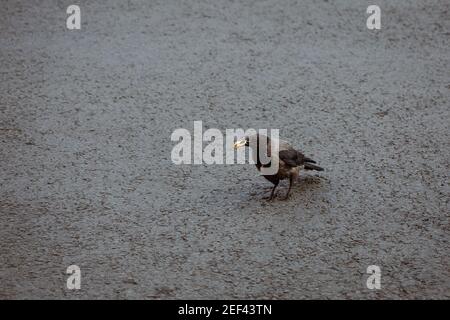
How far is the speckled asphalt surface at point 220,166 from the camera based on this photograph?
3.05 metres

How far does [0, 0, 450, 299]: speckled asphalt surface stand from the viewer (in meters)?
3.05

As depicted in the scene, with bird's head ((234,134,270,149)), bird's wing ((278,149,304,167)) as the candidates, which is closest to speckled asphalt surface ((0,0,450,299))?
bird's wing ((278,149,304,167))

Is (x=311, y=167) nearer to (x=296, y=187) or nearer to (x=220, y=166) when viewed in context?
(x=296, y=187)

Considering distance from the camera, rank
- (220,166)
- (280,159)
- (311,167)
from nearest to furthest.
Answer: (280,159) → (311,167) → (220,166)

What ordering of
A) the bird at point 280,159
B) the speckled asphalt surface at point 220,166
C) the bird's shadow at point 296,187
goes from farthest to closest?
the bird's shadow at point 296,187
the bird at point 280,159
the speckled asphalt surface at point 220,166

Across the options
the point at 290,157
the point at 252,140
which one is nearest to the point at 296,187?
the point at 290,157

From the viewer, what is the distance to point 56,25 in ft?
20.5

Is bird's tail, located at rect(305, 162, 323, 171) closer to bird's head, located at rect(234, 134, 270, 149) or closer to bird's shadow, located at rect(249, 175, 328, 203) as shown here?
bird's shadow, located at rect(249, 175, 328, 203)

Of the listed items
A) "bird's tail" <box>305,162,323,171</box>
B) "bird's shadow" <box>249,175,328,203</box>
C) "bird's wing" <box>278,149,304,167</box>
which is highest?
"bird's wing" <box>278,149,304,167</box>

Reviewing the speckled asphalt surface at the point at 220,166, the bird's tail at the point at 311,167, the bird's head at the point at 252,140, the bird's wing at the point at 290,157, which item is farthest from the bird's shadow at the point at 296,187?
the bird's head at the point at 252,140

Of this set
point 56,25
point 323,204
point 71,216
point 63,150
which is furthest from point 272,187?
point 56,25

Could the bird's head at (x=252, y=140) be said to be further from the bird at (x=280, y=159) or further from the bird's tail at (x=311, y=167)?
the bird's tail at (x=311, y=167)

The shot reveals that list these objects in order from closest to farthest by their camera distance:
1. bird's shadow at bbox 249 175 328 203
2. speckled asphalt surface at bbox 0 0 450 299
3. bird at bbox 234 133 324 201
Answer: speckled asphalt surface at bbox 0 0 450 299 → bird at bbox 234 133 324 201 → bird's shadow at bbox 249 175 328 203

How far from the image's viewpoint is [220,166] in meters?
4.22
